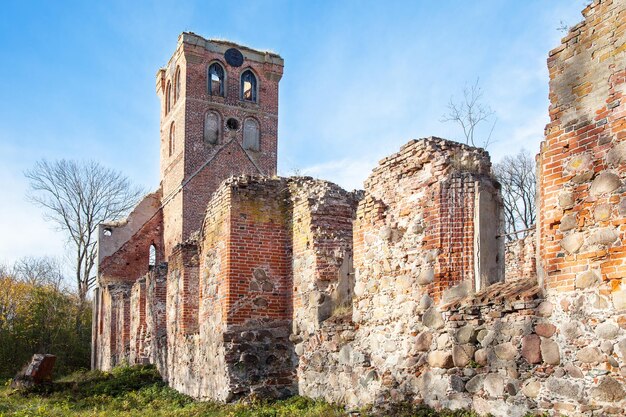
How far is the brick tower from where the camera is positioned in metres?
29.8

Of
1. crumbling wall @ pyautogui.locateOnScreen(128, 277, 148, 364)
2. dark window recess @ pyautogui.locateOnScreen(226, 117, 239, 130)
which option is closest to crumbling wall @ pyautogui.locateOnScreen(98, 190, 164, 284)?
dark window recess @ pyautogui.locateOnScreen(226, 117, 239, 130)

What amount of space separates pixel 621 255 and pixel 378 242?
330 centimetres

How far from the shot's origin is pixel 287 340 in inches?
402

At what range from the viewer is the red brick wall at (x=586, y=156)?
5020 mm

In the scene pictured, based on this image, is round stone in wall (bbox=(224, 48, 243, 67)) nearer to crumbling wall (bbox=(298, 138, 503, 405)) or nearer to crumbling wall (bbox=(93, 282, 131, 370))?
crumbling wall (bbox=(93, 282, 131, 370))

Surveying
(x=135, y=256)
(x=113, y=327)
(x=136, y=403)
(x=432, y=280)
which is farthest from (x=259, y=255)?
(x=135, y=256)

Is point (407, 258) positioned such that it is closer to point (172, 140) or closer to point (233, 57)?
point (233, 57)

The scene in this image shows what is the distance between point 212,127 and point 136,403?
20.4m

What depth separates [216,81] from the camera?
31.8 metres

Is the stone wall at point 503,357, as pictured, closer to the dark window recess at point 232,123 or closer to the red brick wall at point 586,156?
the red brick wall at point 586,156

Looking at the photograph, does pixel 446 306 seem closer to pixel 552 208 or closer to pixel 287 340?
pixel 552 208

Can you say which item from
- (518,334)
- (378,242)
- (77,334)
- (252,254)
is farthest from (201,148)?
(518,334)

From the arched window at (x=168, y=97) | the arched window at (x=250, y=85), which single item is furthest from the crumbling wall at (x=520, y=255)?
the arched window at (x=168, y=97)

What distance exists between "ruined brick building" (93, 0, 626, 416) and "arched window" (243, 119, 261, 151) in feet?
56.2
